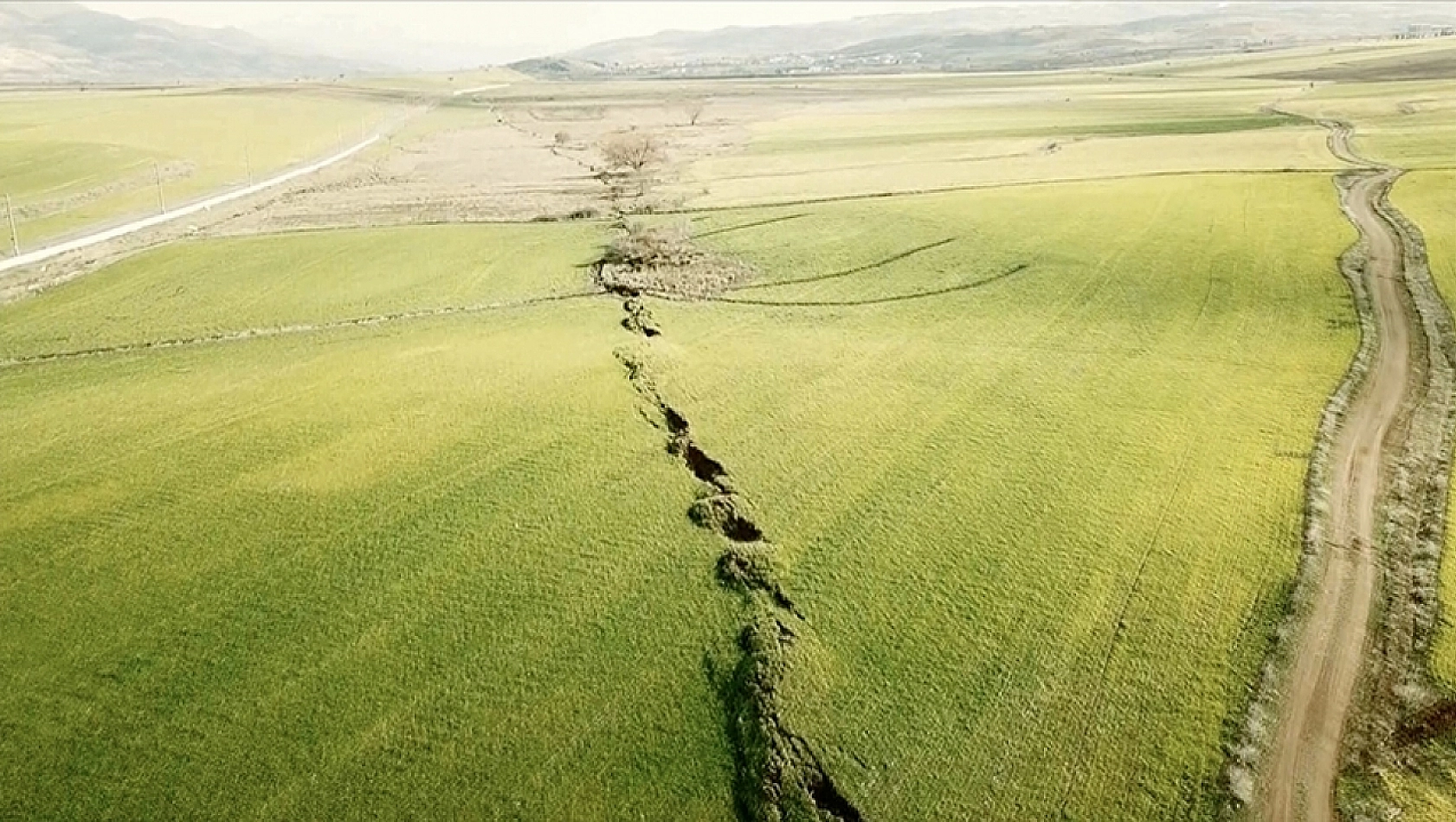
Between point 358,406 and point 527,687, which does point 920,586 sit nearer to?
point 527,687

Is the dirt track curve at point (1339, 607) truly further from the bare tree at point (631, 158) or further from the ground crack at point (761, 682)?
the bare tree at point (631, 158)

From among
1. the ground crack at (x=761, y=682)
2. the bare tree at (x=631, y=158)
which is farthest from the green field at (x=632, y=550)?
the bare tree at (x=631, y=158)

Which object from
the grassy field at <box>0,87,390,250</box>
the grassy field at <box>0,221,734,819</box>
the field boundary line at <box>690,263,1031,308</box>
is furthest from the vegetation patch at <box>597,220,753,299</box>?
the grassy field at <box>0,87,390,250</box>

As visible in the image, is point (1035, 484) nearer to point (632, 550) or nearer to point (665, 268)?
point (632, 550)

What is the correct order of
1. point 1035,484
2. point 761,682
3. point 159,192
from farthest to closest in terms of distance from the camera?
point 159,192, point 1035,484, point 761,682

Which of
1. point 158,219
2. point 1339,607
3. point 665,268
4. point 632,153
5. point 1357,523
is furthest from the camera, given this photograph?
point 632,153

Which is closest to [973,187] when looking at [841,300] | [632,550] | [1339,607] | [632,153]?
[841,300]
